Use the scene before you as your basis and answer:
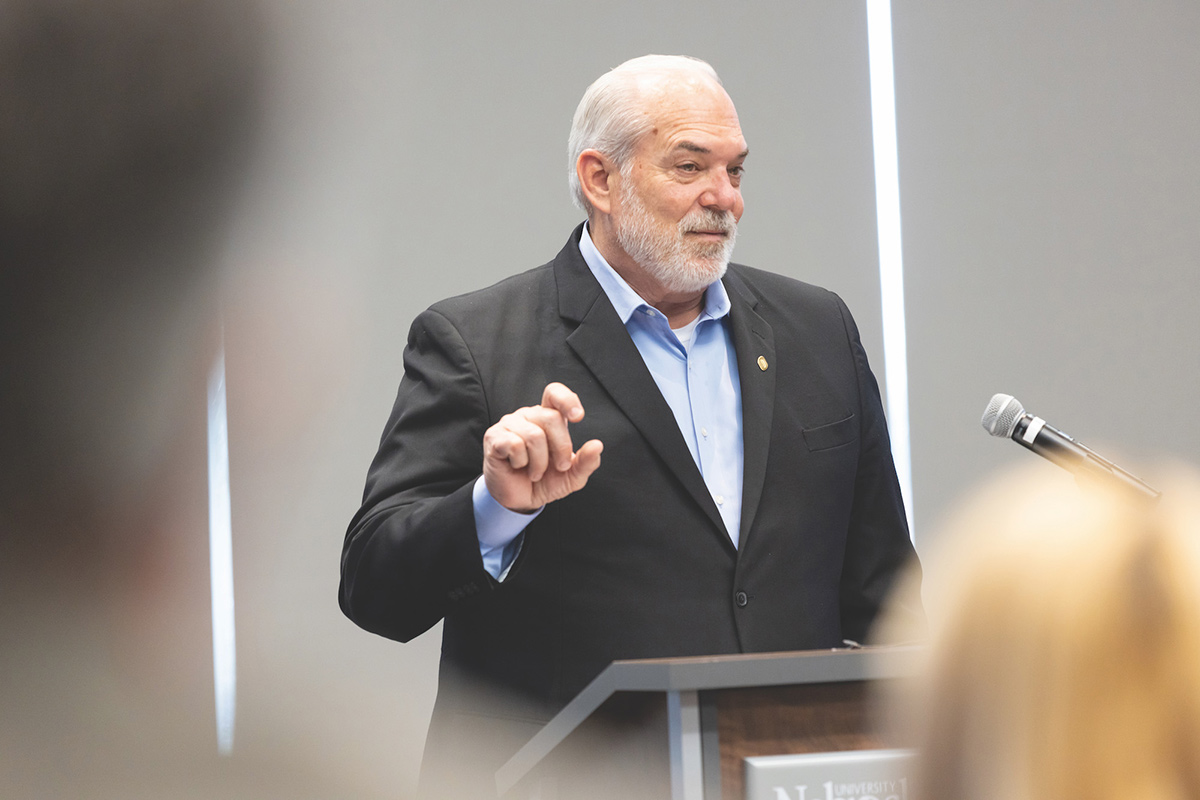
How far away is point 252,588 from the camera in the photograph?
380mm

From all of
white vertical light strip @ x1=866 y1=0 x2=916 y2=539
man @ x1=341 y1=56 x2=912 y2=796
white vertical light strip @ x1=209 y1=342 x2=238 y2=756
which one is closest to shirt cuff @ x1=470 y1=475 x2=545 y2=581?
man @ x1=341 y1=56 x2=912 y2=796

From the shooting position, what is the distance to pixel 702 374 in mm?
1936

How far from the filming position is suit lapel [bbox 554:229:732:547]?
5.77ft

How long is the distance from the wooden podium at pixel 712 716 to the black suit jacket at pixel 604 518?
20.0 inches

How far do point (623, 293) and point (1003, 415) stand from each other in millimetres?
681

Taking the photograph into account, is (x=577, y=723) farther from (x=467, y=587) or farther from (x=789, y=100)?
(x=789, y=100)

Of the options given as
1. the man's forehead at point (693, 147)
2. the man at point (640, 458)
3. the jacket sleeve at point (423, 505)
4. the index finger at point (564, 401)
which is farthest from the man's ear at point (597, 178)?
the index finger at point (564, 401)

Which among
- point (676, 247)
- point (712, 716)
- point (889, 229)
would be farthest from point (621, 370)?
point (889, 229)

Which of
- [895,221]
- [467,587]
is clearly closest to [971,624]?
[467,587]

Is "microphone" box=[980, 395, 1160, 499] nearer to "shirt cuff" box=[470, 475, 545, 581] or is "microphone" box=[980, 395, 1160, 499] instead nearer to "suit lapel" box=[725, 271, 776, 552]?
"suit lapel" box=[725, 271, 776, 552]

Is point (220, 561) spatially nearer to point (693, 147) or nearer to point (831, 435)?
point (831, 435)

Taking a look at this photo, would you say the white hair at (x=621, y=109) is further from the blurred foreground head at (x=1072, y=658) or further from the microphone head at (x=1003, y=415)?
the blurred foreground head at (x=1072, y=658)

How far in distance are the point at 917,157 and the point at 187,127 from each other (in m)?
3.49

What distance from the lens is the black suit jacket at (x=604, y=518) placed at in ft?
5.57
